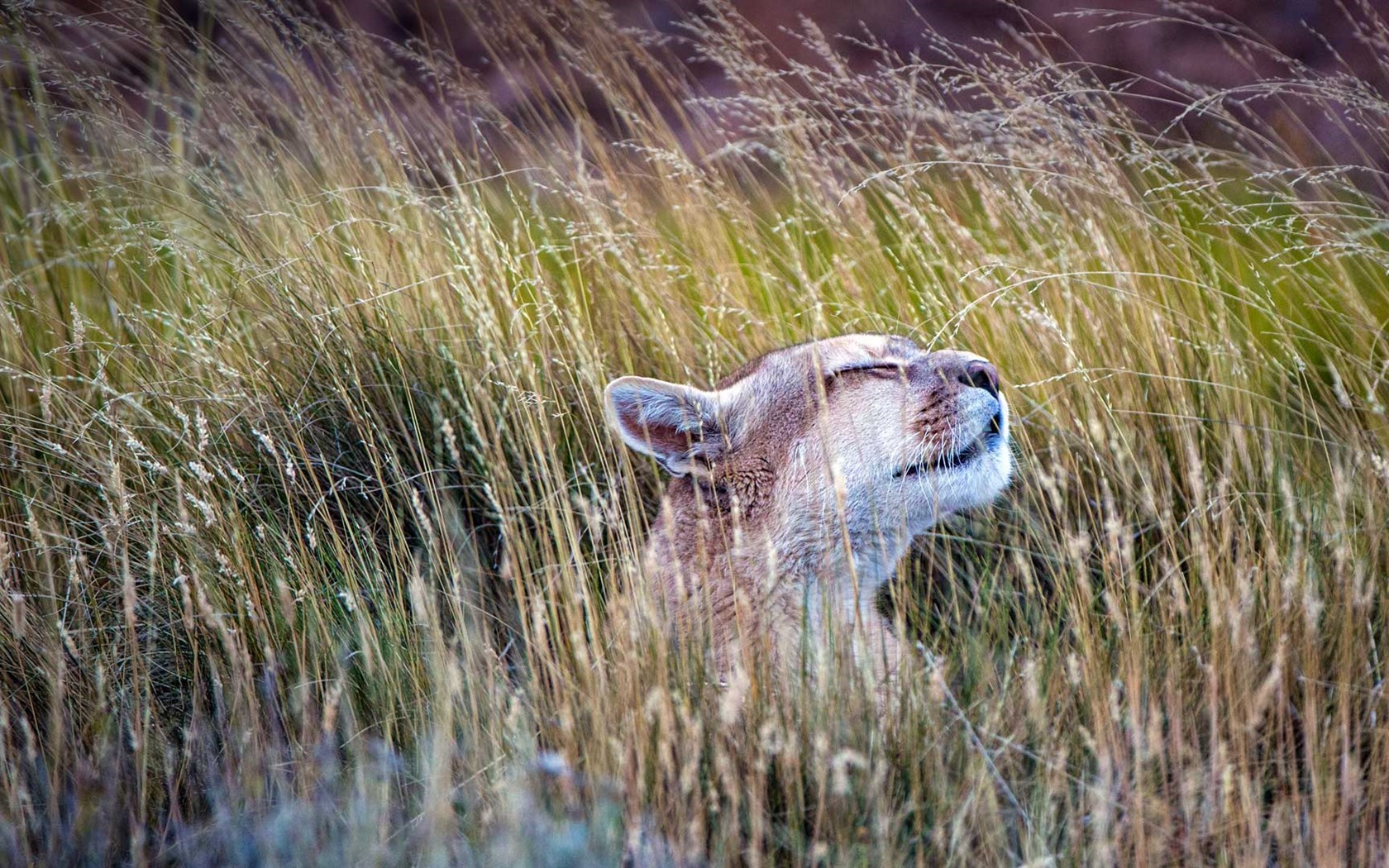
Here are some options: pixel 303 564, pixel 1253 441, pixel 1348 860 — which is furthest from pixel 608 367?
pixel 1348 860

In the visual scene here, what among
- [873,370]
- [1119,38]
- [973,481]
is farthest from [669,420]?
[1119,38]

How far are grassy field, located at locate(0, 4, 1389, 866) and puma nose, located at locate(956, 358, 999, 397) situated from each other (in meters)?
0.17

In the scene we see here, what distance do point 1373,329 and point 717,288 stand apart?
2.06 meters

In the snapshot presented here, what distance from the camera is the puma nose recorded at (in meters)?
3.40

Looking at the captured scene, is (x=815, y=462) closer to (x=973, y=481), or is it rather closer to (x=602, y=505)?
(x=973, y=481)

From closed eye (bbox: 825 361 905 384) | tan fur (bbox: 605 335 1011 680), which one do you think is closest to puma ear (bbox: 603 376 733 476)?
tan fur (bbox: 605 335 1011 680)

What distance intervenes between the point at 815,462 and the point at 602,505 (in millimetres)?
829

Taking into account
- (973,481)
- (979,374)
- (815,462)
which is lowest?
(973,481)

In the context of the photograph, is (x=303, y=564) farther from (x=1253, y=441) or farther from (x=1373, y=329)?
(x=1373, y=329)

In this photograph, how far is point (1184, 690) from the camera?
2498 mm

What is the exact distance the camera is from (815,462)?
11.0 ft

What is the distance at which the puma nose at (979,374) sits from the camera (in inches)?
134

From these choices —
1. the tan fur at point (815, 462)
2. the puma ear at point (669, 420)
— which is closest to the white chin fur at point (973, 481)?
the tan fur at point (815, 462)

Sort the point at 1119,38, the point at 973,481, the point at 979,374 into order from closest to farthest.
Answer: the point at 973,481 < the point at 979,374 < the point at 1119,38
